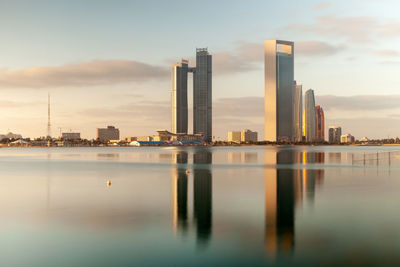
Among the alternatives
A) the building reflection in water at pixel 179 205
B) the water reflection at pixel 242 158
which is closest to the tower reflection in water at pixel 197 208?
the building reflection in water at pixel 179 205

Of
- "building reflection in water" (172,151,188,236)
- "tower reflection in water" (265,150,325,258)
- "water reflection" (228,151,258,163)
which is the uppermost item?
"tower reflection in water" (265,150,325,258)

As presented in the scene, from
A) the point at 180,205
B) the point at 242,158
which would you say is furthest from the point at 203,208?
the point at 242,158

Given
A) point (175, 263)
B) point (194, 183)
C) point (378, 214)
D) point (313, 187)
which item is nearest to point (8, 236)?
point (175, 263)

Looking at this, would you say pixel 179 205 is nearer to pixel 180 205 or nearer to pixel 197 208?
pixel 180 205

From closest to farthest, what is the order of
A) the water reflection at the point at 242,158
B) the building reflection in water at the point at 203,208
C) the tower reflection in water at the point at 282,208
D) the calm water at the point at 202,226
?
the calm water at the point at 202,226 → the tower reflection in water at the point at 282,208 → the building reflection in water at the point at 203,208 → the water reflection at the point at 242,158

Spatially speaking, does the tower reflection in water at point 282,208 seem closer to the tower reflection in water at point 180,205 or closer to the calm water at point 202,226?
the calm water at point 202,226

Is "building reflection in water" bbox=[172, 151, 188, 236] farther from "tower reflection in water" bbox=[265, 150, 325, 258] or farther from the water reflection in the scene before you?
the water reflection

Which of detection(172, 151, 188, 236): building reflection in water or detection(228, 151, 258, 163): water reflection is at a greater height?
detection(172, 151, 188, 236): building reflection in water

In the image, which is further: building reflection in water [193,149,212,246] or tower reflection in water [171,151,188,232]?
tower reflection in water [171,151,188,232]

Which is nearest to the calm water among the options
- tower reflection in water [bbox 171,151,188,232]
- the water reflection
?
tower reflection in water [bbox 171,151,188,232]

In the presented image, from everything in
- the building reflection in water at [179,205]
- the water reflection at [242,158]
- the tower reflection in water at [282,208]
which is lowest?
the water reflection at [242,158]

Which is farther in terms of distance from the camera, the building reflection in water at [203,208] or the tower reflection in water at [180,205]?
the tower reflection in water at [180,205]

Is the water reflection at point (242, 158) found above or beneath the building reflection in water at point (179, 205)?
beneath

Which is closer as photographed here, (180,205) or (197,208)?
(197,208)
